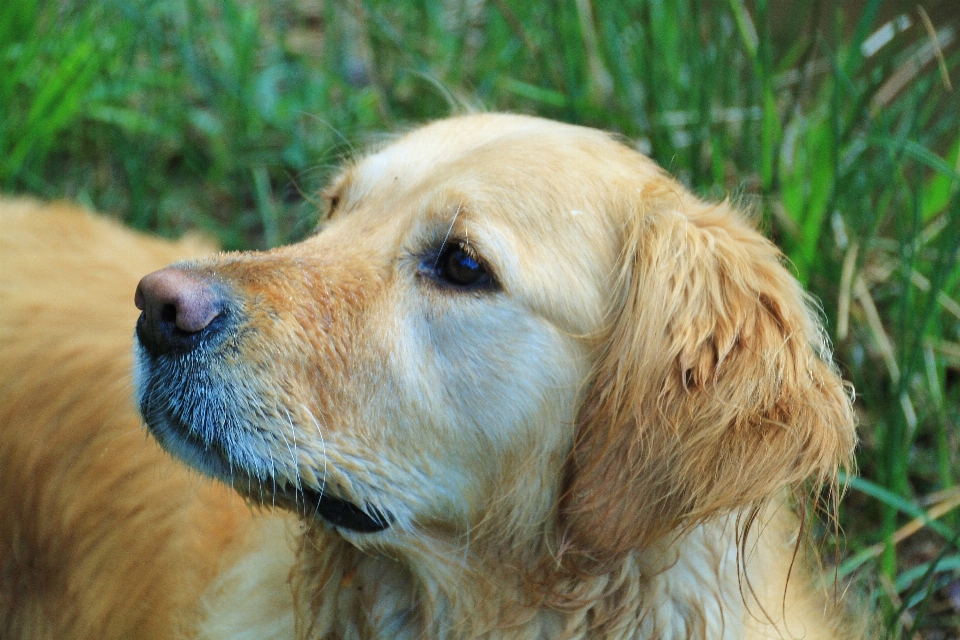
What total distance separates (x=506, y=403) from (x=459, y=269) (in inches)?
12.8

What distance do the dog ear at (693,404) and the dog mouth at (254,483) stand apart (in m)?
0.46

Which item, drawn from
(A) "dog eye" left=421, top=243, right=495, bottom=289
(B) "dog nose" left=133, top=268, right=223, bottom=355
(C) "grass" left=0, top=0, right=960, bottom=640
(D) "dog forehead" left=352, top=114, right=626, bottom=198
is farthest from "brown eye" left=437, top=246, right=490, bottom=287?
(C) "grass" left=0, top=0, right=960, bottom=640

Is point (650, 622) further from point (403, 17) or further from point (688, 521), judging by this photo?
point (403, 17)

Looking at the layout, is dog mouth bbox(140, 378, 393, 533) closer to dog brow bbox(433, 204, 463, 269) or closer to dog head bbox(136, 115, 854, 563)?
dog head bbox(136, 115, 854, 563)

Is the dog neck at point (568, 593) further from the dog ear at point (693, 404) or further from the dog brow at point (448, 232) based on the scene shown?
the dog brow at point (448, 232)

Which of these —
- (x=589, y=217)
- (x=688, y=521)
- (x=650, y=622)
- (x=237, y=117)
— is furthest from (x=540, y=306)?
(x=237, y=117)

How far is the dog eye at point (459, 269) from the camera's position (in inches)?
86.4

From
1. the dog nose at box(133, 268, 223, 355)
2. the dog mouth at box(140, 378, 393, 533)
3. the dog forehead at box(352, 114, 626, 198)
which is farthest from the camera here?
the dog forehead at box(352, 114, 626, 198)

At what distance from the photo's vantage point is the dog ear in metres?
2.04

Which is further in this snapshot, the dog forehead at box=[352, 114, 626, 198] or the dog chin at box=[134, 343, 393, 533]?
the dog forehead at box=[352, 114, 626, 198]

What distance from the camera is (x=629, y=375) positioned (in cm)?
215

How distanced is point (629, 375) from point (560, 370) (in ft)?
0.51

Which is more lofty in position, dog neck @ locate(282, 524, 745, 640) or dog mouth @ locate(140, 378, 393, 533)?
dog mouth @ locate(140, 378, 393, 533)

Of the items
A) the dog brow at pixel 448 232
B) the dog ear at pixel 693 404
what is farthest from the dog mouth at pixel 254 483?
the dog brow at pixel 448 232
